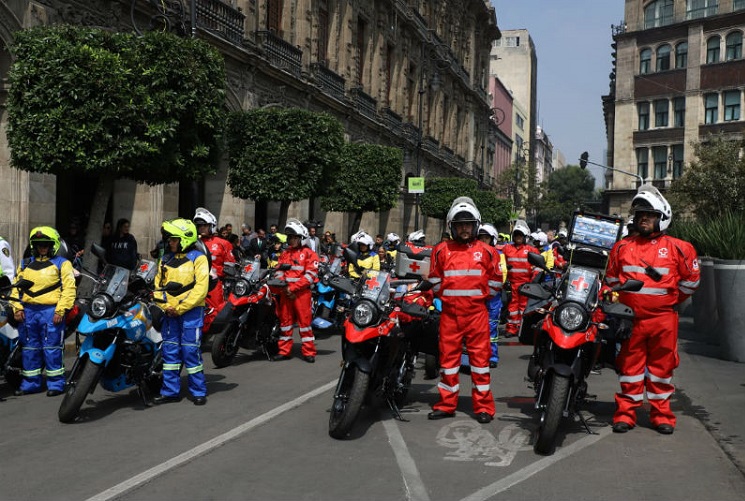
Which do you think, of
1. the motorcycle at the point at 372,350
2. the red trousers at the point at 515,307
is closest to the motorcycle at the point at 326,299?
the red trousers at the point at 515,307

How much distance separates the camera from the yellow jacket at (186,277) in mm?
7191

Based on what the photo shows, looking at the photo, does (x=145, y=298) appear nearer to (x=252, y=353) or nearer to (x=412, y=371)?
(x=412, y=371)

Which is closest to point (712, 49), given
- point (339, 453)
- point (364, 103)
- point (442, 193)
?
point (442, 193)

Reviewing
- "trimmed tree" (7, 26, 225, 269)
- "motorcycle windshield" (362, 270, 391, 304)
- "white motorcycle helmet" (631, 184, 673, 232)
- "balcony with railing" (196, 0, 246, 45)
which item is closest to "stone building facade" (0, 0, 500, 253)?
"balcony with railing" (196, 0, 246, 45)

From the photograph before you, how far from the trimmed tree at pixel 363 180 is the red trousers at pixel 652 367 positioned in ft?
57.2

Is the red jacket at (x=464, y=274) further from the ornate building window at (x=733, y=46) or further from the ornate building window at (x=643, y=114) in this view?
the ornate building window at (x=643, y=114)

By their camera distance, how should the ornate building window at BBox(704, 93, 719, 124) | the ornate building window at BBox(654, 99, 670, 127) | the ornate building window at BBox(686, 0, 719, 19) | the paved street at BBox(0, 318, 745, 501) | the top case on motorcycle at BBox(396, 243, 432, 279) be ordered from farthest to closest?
the ornate building window at BBox(654, 99, 670, 127) < the ornate building window at BBox(686, 0, 719, 19) < the ornate building window at BBox(704, 93, 719, 124) < the top case on motorcycle at BBox(396, 243, 432, 279) < the paved street at BBox(0, 318, 745, 501)

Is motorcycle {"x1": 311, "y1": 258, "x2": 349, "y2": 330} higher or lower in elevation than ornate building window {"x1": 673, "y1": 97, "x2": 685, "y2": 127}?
lower

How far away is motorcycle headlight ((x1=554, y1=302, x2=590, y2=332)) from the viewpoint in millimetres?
6039

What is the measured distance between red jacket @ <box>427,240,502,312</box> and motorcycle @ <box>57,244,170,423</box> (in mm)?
2241

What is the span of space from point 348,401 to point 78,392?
7.20 ft

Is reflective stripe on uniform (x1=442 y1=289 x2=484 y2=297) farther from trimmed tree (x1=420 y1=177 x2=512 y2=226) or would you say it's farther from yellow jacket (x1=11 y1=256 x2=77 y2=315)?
trimmed tree (x1=420 y1=177 x2=512 y2=226)

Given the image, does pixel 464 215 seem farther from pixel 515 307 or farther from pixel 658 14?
pixel 658 14

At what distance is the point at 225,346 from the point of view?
945cm
